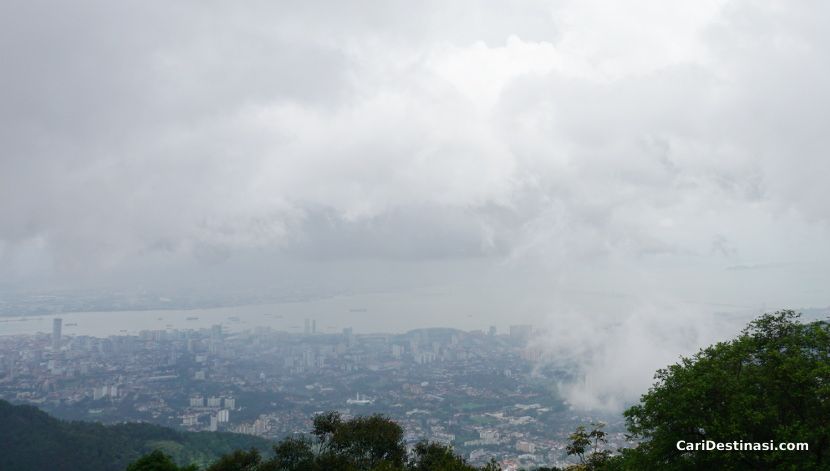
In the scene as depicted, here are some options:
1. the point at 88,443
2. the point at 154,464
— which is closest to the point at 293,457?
the point at 154,464

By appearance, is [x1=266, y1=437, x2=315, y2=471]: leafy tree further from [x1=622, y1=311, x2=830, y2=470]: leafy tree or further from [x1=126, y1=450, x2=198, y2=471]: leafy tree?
[x1=622, y1=311, x2=830, y2=470]: leafy tree

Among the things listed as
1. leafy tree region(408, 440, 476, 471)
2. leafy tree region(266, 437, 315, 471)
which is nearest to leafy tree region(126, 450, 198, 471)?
leafy tree region(266, 437, 315, 471)

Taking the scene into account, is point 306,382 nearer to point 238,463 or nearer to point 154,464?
point 238,463

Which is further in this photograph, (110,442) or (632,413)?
(110,442)

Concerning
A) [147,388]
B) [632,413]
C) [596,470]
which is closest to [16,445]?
[147,388]

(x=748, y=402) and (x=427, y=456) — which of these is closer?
(x=748, y=402)

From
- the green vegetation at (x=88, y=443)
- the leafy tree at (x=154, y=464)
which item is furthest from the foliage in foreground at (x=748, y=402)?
the green vegetation at (x=88, y=443)

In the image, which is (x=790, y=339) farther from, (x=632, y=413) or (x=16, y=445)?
(x=16, y=445)
